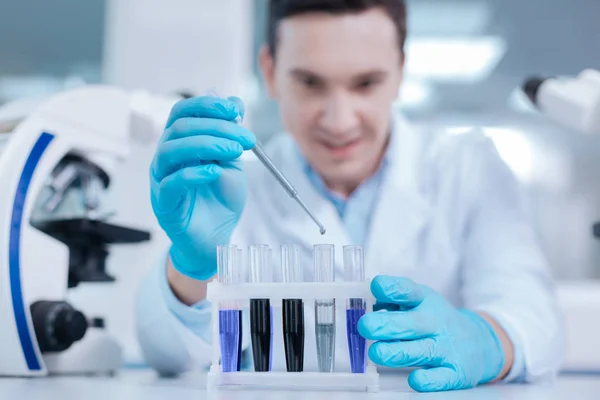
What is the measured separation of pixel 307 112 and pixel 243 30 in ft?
2.97

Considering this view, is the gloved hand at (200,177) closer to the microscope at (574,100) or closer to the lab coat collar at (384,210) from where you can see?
the lab coat collar at (384,210)

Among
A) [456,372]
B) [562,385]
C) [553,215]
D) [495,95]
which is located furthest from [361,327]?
[553,215]

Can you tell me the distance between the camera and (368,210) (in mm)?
1472

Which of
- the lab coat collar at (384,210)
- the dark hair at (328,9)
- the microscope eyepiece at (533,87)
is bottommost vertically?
the lab coat collar at (384,210)

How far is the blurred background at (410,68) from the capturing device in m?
1.84

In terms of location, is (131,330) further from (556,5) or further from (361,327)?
(556,5)

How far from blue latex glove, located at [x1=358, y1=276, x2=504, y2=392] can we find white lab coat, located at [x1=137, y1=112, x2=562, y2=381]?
0.51ft

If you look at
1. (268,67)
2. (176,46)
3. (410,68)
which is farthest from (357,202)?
(410,68)

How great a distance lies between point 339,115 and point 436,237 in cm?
34

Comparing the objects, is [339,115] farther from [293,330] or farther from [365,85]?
[293,330]

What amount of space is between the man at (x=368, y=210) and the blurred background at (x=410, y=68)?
0.22 m

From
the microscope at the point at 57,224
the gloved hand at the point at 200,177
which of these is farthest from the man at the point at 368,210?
the microscope at the point at 57,224

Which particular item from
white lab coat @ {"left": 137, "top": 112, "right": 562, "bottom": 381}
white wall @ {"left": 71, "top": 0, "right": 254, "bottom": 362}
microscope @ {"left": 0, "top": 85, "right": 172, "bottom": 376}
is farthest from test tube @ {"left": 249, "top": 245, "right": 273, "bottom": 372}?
white wall @ {"left": 71, "top": 0, "right": 254, "bottom": 362}

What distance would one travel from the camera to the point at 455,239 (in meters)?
1.41
